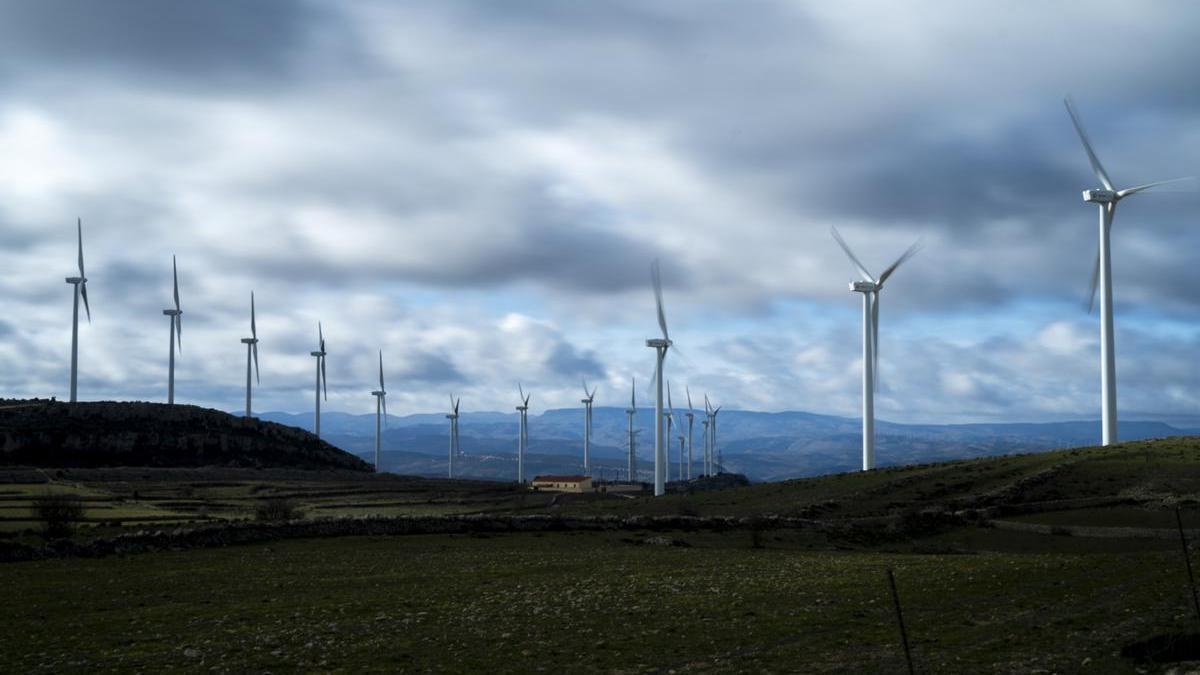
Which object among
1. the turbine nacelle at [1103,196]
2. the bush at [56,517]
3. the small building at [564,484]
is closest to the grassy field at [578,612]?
the bush at [56,517]

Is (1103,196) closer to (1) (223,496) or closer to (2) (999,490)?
(2) (999,490)

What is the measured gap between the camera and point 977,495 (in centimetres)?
8212

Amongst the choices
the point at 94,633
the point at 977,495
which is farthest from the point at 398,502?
the point at 94,633

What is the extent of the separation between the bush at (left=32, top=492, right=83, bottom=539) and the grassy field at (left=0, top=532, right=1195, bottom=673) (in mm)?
15035

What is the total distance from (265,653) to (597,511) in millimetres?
69666

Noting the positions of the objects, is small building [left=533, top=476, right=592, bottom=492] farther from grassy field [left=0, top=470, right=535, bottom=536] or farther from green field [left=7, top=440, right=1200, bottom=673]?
green field [left=7, top=440, right=1200, bottom=673]

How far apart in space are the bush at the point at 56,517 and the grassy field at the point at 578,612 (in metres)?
15.0

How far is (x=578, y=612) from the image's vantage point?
3128cm

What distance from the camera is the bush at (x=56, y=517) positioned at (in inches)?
2374

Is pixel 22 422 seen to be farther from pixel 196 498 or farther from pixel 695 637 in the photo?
pixel 695 637

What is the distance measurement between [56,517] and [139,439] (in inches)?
4719

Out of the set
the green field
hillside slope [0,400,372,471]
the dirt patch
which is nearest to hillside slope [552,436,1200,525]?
the green field

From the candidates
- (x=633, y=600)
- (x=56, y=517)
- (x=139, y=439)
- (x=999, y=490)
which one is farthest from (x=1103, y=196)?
(x=139, y=439)

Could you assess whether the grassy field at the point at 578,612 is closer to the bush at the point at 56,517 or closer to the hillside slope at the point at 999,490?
the bush at the point at 56,517
